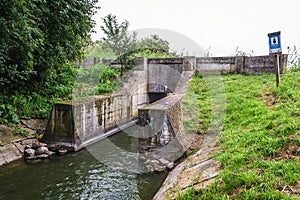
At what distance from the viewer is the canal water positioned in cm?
427

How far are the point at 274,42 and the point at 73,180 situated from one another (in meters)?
6.30

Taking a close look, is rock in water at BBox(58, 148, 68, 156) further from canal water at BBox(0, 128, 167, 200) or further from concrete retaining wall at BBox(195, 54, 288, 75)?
concrete retaining wall at BBox(195, 54, 288, 75)

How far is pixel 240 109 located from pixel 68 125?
4.86 meters

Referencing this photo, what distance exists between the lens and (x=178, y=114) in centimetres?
593

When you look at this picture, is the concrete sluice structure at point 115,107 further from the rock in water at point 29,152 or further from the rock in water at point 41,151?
the rock in water at point 29,152

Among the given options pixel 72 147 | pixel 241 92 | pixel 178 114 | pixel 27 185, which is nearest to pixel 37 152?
pixel 72 147

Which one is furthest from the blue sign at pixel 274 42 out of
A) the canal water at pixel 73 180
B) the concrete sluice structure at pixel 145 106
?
the canal water at pixel 73 180

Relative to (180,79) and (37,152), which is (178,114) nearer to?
(37,152)

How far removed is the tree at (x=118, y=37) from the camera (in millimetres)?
18955

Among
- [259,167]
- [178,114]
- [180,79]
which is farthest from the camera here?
[180,79]

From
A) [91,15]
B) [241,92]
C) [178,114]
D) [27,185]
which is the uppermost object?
[91,15]

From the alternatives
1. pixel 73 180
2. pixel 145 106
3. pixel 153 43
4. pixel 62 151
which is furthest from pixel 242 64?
pixel 153 43

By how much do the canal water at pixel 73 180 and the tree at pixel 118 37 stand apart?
14029mm

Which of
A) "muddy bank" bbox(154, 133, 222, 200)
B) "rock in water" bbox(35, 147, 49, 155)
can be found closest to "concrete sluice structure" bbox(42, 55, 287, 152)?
"rock in water" bbox(35, 147, 49, 155)
